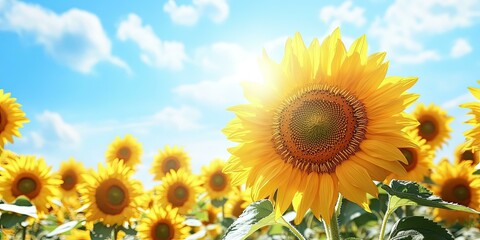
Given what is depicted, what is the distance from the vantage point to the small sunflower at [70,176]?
10.0 metres

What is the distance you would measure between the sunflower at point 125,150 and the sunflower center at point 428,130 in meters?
5.52

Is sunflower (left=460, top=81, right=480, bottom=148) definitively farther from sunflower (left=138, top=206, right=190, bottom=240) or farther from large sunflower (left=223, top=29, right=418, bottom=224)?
sunflower (left=138, top=206, right=190, bottom=240)

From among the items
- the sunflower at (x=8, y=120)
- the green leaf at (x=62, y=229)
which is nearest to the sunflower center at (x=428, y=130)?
the green leaf at (x=62, y=229)

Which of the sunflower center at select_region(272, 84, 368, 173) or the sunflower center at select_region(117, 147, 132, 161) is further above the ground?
the sunflower center at select_region(117, 147, 132, 161)

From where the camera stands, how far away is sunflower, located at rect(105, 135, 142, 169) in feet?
33.6

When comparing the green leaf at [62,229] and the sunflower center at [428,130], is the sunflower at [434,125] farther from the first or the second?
the green leaf at [62,229]

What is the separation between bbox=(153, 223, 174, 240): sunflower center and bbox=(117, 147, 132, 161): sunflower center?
481cm

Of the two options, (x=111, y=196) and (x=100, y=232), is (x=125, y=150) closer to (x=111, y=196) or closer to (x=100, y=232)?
(x=111, y=196)

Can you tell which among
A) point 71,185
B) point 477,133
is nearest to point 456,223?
point 477,133

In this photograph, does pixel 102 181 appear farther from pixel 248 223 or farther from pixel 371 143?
pixel 371 143

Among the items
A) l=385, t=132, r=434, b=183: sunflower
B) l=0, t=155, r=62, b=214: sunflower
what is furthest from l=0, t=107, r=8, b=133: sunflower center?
l=385, t=132, r=434, b=183: sunflower

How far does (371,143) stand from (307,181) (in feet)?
1.30

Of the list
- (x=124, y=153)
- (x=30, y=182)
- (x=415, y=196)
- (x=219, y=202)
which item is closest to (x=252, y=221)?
(x=415, y=196)

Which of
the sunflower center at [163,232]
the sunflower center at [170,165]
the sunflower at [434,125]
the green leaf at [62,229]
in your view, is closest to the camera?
the green leaf at [62,229]
